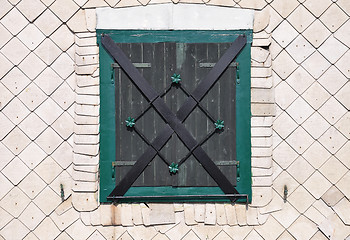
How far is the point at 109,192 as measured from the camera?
336 centimetres

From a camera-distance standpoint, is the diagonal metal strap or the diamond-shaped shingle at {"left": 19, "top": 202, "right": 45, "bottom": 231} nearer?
the diagonal metal strap

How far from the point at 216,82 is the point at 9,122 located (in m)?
1.83

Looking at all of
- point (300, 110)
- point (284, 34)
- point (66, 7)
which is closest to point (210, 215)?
point (300, 110)

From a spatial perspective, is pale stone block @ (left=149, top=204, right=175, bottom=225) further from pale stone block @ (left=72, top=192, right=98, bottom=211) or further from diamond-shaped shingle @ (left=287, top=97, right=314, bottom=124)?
diamond-shaped shingle @ (left=287, top=97, right=314, bottom=124)

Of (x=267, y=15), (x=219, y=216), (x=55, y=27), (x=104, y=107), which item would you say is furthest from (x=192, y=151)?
(x=55, y=27)

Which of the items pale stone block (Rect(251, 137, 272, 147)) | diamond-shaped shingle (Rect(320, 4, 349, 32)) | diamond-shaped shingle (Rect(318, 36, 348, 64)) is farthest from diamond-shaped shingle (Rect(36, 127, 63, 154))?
diamond-shaped shingle (Rect(320, 4, 349, 32))

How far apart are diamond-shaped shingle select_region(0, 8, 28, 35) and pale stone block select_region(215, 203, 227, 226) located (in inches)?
91.0

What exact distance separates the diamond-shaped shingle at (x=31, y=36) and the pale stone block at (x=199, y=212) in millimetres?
1981

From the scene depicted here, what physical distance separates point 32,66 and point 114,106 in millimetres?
794

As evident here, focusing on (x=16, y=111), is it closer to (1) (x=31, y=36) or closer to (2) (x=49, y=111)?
(2) (x=49, y=111)

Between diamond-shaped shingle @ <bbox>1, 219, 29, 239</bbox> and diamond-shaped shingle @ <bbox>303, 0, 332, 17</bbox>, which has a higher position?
diamond-shaped shingle @ <bbox>303, 0, 332, 17</bbox>

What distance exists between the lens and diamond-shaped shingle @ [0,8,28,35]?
331 cm

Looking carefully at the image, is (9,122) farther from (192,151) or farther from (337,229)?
(337,229)

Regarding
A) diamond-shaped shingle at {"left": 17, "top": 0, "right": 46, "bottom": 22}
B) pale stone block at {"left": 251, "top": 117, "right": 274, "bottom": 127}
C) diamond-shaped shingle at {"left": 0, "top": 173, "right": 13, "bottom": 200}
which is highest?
diamond-shaped shingle at {"left": 17, "top": 0, "right": 46, "bottom": 22}
